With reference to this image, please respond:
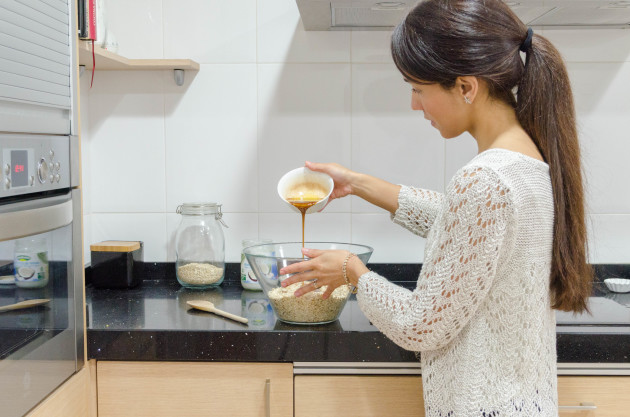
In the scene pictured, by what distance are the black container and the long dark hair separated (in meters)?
1.09

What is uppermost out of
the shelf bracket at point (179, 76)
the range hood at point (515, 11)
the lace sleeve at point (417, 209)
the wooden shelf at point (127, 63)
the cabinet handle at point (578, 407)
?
the range hood at point (515, 11)

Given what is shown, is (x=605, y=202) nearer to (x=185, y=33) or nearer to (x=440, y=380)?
(x=440, y=380)

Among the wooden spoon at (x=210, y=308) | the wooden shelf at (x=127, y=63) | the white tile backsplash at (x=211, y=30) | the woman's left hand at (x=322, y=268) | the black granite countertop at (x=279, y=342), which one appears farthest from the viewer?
the white tile backsplash at (x=211, y=30)

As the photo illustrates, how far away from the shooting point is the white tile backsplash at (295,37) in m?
2.05

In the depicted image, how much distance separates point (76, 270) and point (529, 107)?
92cm

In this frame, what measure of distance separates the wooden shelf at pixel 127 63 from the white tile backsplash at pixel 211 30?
7 cm

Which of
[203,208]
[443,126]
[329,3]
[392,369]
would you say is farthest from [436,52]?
[203,208]

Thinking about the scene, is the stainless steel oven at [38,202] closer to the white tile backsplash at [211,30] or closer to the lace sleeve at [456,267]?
the lace sleeve at [456,267]

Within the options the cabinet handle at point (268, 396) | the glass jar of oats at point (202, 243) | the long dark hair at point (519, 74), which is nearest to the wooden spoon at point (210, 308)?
the cabinet handle at point (268, 396)

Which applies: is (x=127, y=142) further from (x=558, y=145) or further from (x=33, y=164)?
(x=558, y=145)

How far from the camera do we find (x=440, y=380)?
1248 millimetres

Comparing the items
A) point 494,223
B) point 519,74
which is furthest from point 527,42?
point 494,223

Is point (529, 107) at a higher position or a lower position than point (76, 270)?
higher

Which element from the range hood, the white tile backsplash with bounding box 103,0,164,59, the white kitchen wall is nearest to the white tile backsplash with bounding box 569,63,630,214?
the white kitchen wall
